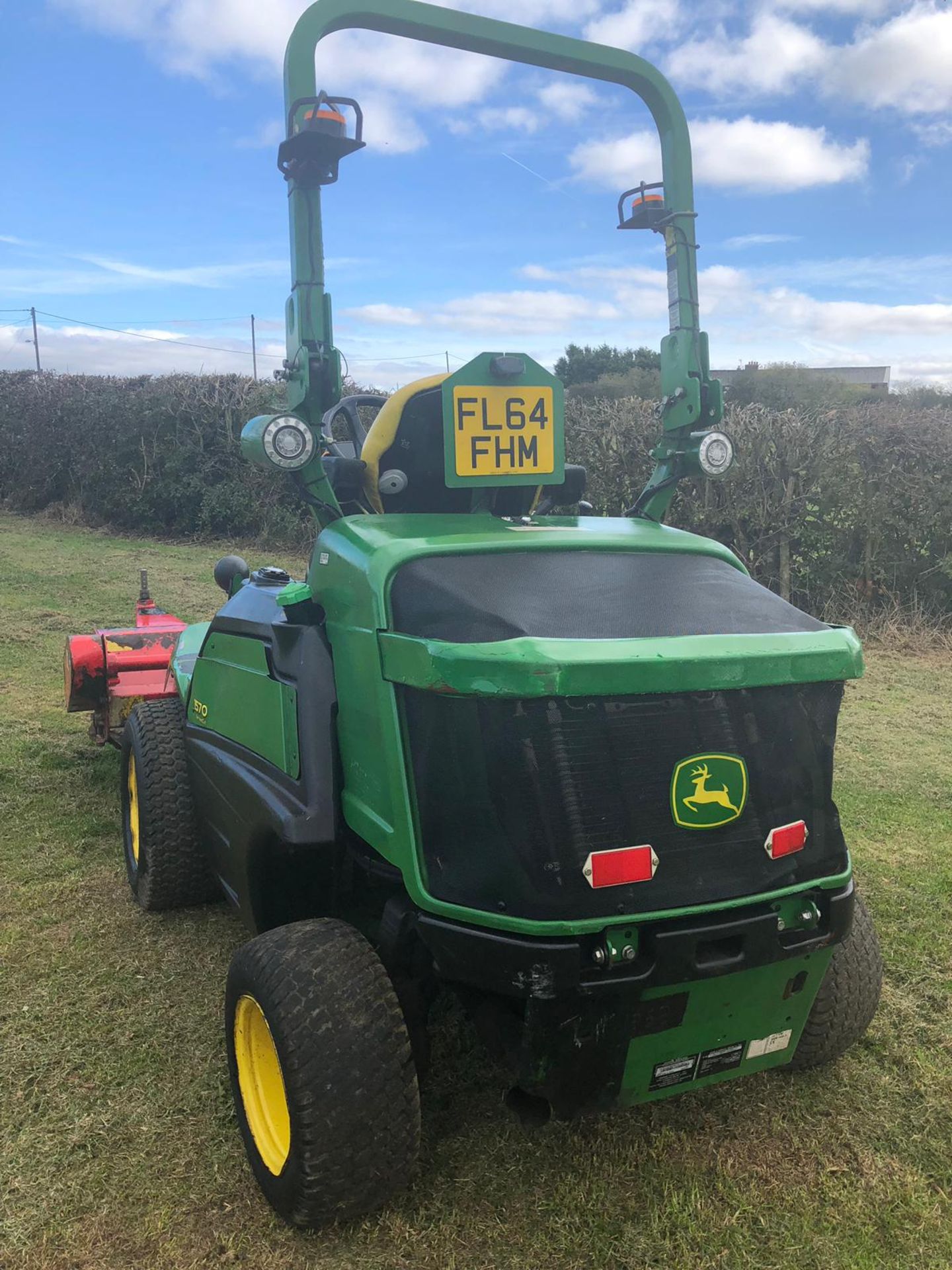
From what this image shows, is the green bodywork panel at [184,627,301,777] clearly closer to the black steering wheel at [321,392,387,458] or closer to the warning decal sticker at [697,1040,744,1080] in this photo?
the black steering wheel at [321,392,387,458]

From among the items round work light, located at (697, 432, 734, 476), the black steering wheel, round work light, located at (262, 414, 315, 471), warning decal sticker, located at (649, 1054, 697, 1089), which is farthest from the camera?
the black steering wheel

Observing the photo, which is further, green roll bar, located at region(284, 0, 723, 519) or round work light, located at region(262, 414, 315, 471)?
green roll bar, located at region(284, 0, 723, 519)

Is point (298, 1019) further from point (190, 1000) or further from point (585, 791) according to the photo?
point (190, 1000)

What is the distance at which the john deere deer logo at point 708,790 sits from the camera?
2102mm

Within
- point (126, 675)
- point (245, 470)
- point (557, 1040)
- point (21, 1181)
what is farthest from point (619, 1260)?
point (245, 470)

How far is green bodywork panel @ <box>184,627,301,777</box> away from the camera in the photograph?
2.66 m

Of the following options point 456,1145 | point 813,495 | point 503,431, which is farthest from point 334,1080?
point 813,495

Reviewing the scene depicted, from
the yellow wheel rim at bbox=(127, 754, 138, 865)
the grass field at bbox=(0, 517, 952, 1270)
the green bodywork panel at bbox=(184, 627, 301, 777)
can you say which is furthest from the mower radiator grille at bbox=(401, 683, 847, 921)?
the yellow wheel rim at bbox=(127, 754, 138, 865)

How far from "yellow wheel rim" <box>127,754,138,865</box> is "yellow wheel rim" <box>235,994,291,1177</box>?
5.15ft

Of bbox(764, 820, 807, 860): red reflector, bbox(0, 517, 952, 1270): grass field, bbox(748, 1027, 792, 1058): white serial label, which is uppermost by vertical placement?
bbox(764, 820, 807, 860): red reflector

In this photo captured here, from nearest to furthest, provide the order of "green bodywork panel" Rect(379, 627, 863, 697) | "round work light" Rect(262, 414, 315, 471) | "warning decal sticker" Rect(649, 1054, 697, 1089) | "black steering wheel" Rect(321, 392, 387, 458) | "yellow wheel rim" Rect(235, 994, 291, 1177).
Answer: "green bodywork panel" Rect(379, 627, 863, 697), "warning decal sticker" Rect(649, 1054, 697, 1089), "yellow wheel rim" Rect(235, 994, 291, 1177), "round work light" Rect(262, 414, 315, 471), "black steering wheel" Rect(321, 392, 387, 458)

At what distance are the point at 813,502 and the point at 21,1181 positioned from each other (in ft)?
26.7

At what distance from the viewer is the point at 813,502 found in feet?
29.5

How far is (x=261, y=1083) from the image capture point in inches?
95.8
